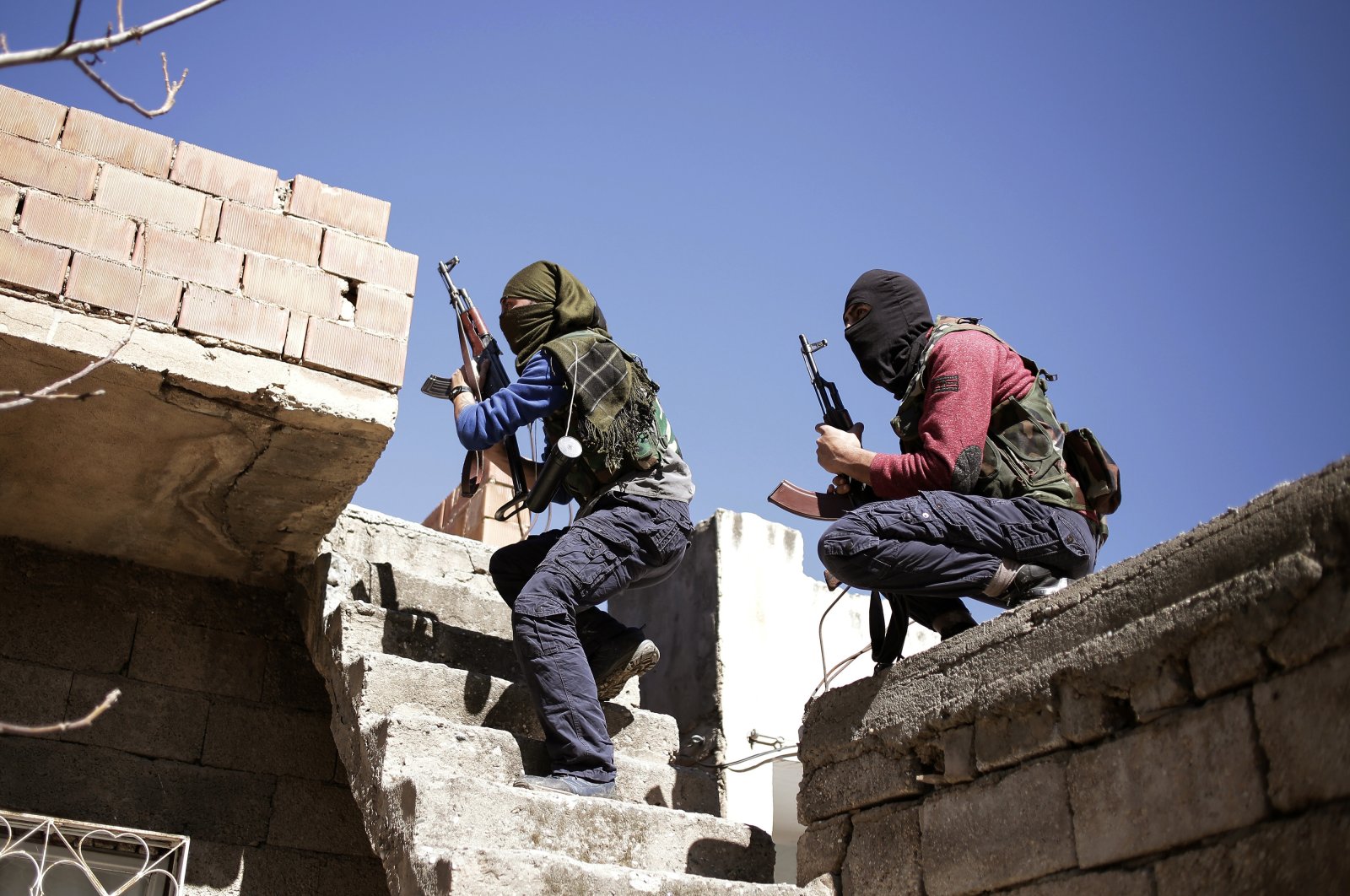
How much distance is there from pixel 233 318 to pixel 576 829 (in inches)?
82.5

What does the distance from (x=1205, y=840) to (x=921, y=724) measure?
88 cm

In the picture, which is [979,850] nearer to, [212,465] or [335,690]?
[335,690]

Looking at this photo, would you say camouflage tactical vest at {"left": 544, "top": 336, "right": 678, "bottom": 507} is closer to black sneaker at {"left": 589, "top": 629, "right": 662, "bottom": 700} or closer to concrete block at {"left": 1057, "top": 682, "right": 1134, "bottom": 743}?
black sneaker at {"left": 589, "top": 629, "right": 662, "bottom": 700}

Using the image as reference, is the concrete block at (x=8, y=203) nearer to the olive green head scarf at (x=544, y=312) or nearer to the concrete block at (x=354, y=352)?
the concrete block at (x=354, y=352)

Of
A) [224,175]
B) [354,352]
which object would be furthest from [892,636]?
[224,175]

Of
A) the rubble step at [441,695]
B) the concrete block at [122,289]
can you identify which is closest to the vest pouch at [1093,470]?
the rubble step at [441,695]

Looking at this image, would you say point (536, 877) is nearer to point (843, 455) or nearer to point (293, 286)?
point (843, 455)

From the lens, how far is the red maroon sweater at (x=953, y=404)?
3.42 metres

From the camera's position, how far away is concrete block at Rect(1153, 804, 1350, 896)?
2.24m

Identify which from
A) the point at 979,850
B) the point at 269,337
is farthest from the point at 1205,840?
the point at 269,337

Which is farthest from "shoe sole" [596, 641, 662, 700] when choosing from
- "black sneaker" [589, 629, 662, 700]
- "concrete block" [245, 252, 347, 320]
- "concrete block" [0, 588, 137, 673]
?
"concrete block" [0, 588, 137, 673]

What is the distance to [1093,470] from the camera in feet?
11.6

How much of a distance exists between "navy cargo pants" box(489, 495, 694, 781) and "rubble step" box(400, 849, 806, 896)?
51 cm

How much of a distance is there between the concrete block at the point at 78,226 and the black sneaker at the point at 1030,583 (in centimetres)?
306
